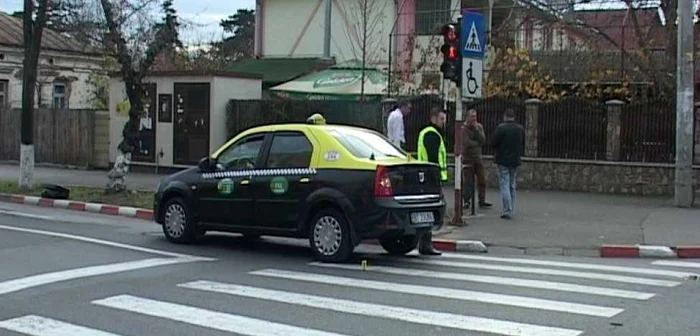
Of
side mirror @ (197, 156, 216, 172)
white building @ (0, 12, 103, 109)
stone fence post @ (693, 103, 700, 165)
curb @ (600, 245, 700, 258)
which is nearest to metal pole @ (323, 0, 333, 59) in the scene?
white building @ (0, 12, 103, 109)

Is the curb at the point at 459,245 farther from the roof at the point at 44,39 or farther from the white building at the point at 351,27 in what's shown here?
the roof at the point at 44,39

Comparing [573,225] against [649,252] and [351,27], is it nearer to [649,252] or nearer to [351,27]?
[649,252]


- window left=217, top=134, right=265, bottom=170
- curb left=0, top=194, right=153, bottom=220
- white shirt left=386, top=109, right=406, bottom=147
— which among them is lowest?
curb left=0, top=194, right=153, bottom=220

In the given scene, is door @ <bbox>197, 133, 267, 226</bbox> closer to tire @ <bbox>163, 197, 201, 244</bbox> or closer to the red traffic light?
tire @ <bbox>163, 197, 201, 244</bbox>

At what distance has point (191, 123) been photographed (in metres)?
26.6

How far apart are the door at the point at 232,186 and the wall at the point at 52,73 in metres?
29.8

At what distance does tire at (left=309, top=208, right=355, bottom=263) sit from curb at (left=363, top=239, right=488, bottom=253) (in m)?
1.91

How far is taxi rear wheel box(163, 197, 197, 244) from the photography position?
44.6 ft

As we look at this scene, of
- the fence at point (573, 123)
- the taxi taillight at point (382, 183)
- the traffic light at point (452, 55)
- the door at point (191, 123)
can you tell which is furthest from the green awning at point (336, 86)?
the taxi taillight at point (382, 183)

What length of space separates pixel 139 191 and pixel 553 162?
9.57m

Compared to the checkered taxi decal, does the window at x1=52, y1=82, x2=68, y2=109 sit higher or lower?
higher

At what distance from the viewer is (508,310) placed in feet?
29.1

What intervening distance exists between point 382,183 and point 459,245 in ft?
9.29

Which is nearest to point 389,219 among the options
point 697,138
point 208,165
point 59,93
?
point 208,165
